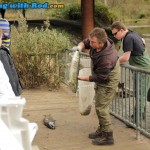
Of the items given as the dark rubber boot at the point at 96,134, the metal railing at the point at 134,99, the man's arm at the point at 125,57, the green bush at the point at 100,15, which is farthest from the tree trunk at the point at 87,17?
the green bush at the point at 100,15

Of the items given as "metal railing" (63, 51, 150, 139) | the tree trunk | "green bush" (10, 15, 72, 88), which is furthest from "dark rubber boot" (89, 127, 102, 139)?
the tree trunk

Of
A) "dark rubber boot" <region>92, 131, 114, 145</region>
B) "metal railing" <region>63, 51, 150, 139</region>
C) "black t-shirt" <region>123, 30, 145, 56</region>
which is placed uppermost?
"black t-shirt" <region>123, 30, 145, 56</region>

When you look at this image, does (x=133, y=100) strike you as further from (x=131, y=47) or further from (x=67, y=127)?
(x=67, y=127)

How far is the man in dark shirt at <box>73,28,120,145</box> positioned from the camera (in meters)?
5.49

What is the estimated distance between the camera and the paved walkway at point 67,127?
18.9 feet

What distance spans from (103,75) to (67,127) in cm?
154

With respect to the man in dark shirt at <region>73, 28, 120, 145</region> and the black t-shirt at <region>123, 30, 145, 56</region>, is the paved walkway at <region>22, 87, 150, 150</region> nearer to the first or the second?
the man in dark shirt at <region>73, 28, 120, 145</region>

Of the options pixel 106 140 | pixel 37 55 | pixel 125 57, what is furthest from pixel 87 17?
pixel 106 140

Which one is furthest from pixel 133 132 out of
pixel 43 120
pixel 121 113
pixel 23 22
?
pixel 23 22

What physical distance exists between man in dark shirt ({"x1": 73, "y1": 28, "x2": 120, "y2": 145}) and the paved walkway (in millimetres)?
252

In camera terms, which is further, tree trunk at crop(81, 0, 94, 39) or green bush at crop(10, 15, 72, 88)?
tree trunk at crop(81, 0, 94, 39)

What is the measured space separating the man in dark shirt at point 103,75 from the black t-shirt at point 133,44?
2.32ft

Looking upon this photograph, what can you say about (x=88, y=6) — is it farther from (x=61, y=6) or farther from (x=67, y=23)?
(x=61, y=6)

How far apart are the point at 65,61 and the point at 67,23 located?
49.9 ft
